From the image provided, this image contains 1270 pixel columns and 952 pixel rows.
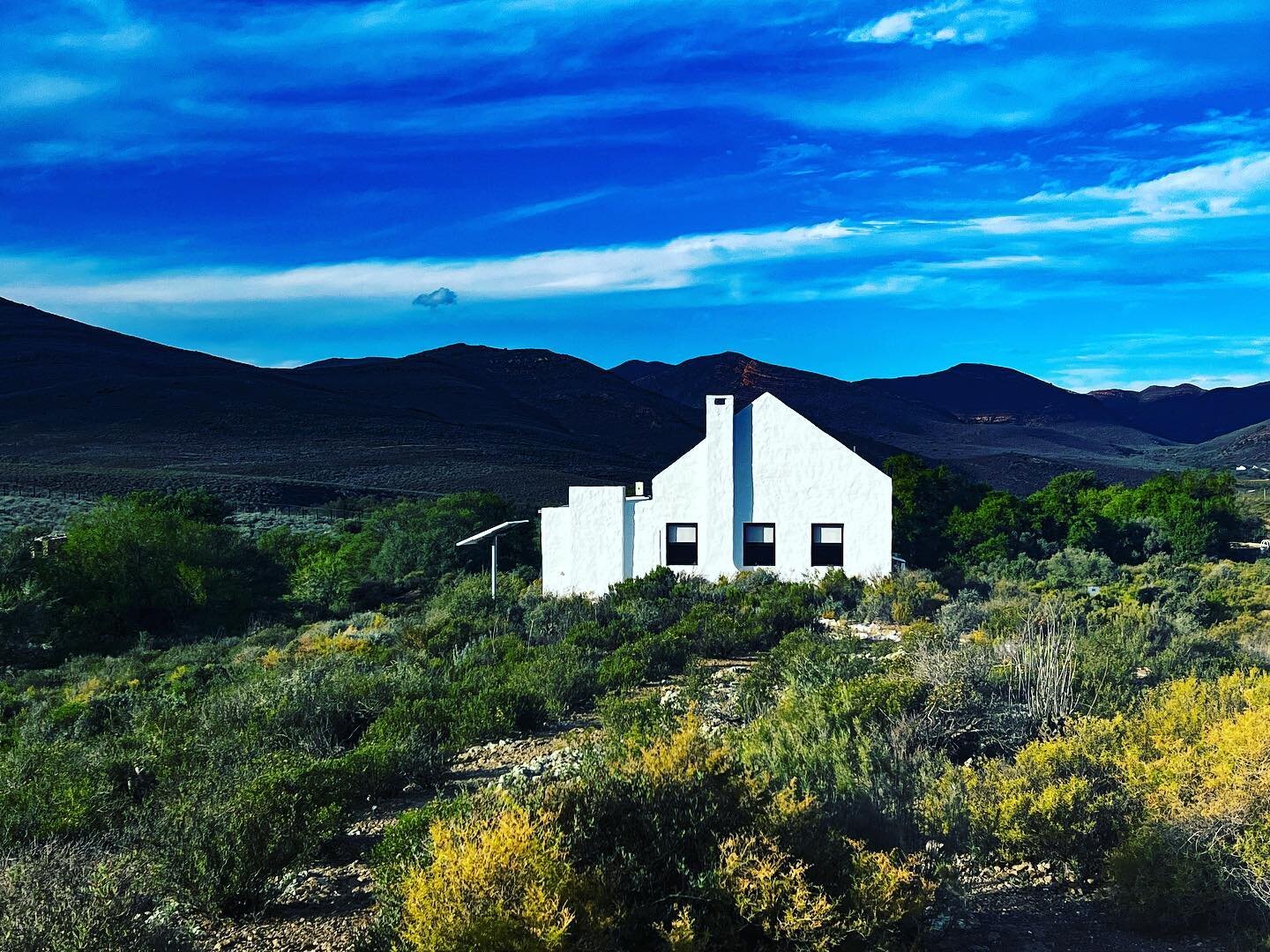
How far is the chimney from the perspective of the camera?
67.2 ft

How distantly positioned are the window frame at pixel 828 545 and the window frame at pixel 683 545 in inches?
93.2

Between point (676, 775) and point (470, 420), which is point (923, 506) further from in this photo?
point (470, 420)

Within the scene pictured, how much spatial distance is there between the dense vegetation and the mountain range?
128 feet

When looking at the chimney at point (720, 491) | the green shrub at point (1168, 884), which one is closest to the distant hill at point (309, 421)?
the chimney at point (720, 491)

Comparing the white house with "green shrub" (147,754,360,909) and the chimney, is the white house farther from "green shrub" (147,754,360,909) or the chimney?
"green shrub" (147,754,360,909)

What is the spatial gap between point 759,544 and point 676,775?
642 inches

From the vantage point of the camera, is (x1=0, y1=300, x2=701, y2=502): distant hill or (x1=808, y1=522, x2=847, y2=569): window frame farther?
(x1=0, y1=300, x2=701, y2=502): distant hill

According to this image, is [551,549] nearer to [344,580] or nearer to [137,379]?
[344,580]

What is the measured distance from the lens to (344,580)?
2775 centimetres

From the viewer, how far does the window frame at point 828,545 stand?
66.9ft

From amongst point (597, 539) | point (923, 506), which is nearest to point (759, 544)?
point (597, 539)

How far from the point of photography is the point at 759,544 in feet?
68.0

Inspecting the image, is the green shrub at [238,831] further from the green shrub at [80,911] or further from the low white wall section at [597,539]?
the low white wall section at [597,539]

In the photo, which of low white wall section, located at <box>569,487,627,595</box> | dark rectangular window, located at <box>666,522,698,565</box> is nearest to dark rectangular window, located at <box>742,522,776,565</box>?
dark rectangular window, located at <box>666,522,698,565</box>
